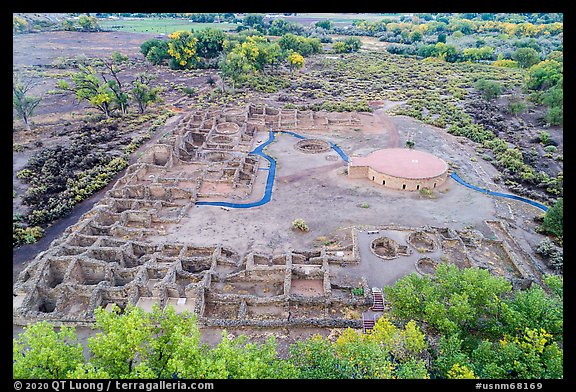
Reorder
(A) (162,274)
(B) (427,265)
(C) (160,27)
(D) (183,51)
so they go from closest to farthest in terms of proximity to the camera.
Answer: (A) (162,274) < (B) (427,265) < (D) (183,51) < (C) (160,27)

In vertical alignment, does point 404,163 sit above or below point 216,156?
above

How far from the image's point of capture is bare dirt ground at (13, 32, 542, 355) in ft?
127

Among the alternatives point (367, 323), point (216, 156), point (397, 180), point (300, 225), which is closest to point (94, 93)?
point (216, 156)

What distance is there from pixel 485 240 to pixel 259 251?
22749mm

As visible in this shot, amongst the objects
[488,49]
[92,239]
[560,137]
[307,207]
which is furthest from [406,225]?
[488,49]

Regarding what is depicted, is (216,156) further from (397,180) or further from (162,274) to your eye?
(162,274)

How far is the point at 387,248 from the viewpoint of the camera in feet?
124

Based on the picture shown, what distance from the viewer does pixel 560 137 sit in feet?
221

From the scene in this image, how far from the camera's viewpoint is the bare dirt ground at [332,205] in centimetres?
3856

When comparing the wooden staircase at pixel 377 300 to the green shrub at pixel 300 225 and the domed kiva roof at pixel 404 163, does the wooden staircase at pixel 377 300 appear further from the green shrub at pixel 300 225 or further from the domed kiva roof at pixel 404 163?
the domed kiva roof at pixel 404 163

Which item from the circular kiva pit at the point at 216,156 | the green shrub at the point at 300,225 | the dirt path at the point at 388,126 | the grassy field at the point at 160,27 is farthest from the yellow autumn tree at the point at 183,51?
the green shrub at the point at 300,225

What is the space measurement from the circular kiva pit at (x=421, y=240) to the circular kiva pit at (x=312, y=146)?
23.9 meters

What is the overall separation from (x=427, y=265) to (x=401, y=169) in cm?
1860
